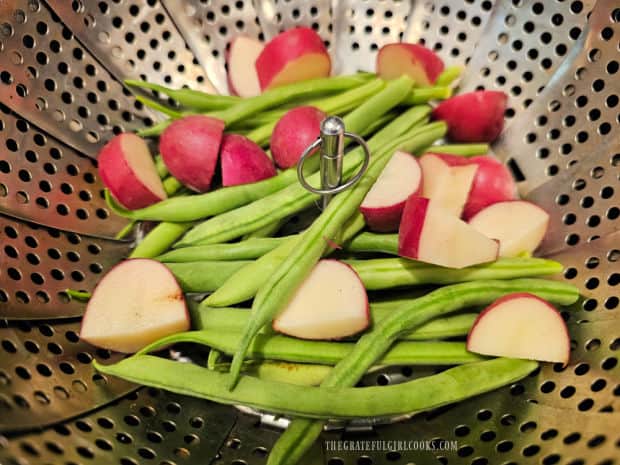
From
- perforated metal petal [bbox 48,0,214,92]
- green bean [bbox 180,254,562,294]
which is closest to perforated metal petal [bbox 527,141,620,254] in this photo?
green bean [bbox 180,254,562,294]

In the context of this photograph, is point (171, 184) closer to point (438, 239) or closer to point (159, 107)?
point (159, 107)

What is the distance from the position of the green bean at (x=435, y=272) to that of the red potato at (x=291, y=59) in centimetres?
48

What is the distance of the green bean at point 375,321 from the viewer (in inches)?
36.4

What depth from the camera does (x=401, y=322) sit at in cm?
89

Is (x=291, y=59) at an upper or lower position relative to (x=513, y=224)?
upper

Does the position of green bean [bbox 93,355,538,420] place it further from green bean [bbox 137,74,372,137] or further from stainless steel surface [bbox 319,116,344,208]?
green bean [bbox 137,74,372,137]

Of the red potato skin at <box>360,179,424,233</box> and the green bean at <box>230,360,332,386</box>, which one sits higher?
the red potato skin at <box>360,179,424,233</box>

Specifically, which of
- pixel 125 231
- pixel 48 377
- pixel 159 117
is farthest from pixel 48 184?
pixel 48 377

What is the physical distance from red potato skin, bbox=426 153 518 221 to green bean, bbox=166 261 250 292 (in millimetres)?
448

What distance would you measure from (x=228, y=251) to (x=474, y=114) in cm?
59

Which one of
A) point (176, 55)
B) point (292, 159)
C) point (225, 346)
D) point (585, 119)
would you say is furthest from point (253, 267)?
point (585, 119)

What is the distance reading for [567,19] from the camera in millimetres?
1198

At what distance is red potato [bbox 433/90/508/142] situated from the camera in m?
1.18

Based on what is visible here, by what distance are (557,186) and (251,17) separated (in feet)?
2.53
